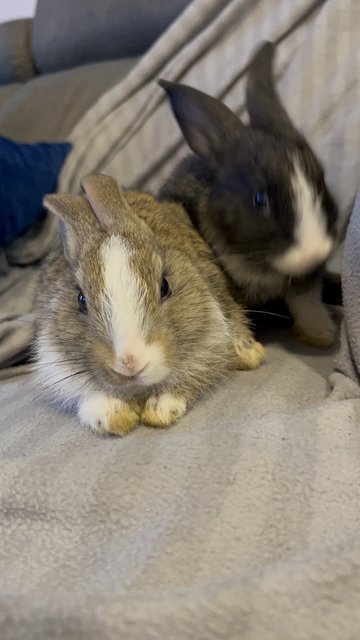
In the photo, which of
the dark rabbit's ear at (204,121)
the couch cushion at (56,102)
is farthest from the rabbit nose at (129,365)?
the couch cushion at (56,102)

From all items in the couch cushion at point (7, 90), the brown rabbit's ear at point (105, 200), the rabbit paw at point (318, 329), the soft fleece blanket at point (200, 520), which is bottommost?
the rabbit paw at point (318, 329)

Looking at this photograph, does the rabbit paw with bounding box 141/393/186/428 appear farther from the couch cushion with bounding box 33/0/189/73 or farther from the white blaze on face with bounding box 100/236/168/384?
the couch cushion with bounding box 33/0/189/73

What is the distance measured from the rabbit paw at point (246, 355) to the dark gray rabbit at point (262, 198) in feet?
0.38

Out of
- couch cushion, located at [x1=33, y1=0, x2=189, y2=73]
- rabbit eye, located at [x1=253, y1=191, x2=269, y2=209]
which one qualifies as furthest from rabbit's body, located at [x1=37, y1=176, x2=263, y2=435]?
couch cushion, located at [x1=33, y1=0, x2=189, y2=73]

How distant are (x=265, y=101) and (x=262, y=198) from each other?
0.25 metres

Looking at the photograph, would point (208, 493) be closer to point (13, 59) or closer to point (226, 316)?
point (226, 316)

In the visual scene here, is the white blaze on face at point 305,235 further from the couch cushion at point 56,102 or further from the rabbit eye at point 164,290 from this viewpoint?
the couch cushion at point 56,102

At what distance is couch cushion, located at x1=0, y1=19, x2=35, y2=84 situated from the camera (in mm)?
2568

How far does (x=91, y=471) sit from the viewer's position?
0.75 metres

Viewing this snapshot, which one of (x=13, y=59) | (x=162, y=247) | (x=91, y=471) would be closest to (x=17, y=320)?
(x=162, y=247)

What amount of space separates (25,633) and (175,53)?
4.47 feet

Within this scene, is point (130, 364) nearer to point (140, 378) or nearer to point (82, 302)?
point (140, 378)

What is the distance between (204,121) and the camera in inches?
45.7

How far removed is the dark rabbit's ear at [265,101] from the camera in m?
1.16
